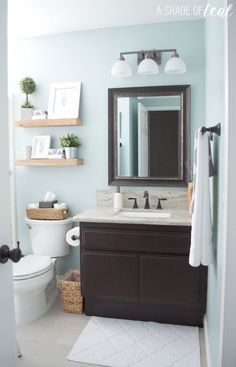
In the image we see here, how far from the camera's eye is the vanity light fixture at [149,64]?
2.49 meters

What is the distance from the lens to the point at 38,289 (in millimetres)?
2449

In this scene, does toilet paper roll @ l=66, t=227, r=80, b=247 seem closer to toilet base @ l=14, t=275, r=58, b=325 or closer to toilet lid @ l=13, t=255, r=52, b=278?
toilet lid @ l=13, t=255, r=52, b=278

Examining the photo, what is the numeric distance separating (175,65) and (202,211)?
4.49ft

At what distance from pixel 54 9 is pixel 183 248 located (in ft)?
7.08

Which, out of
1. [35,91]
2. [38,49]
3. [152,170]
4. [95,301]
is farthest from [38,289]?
[38,49]

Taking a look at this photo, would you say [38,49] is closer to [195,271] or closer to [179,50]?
[179,50]

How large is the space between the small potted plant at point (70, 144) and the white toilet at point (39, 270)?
2.02 feet

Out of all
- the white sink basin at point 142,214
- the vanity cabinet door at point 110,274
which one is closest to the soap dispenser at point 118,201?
the white sink basin at point 142,214

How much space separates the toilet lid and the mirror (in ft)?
3.02

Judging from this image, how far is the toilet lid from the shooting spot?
90.0 inches

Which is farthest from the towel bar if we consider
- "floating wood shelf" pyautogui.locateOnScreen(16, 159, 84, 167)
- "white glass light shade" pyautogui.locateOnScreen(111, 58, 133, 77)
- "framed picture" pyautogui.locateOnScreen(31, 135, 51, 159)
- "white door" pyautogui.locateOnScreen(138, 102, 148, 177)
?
"framed picture" pyautogui.locateOnScreen(31, 135, 51, 159)

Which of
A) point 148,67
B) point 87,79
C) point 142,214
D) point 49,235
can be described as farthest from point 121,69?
point 49,235

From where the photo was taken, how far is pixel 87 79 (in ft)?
9.37

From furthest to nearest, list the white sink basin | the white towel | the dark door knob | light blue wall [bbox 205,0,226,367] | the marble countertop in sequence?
1. the white sink basin
2. the marble countertop
3. the white towel
4. light blue wall [bbox 205,0,226,367]
5. the dark door knob
